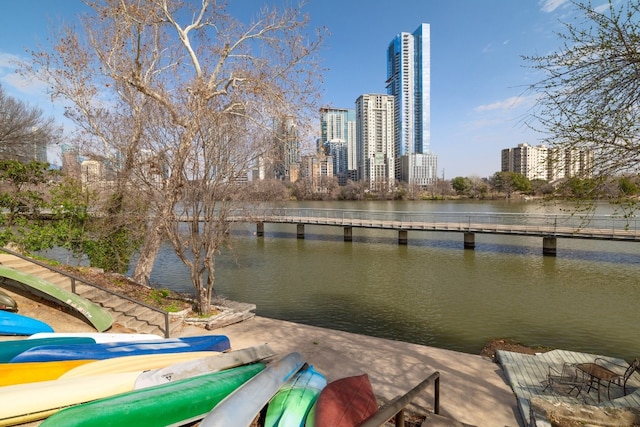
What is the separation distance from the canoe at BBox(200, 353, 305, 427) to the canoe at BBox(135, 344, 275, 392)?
552mm

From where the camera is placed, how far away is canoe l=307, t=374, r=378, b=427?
395cm

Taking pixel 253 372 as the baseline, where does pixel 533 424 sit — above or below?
below

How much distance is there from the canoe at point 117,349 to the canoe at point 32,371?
28 centimetres

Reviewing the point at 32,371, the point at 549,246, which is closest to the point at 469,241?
the point at 549,246

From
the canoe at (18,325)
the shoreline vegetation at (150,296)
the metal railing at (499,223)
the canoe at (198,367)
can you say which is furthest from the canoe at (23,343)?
the metal railing at (499,223)

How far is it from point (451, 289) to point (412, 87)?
6845 inches

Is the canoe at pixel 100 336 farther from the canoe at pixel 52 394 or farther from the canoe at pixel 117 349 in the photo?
the canoe at pixel 52 394

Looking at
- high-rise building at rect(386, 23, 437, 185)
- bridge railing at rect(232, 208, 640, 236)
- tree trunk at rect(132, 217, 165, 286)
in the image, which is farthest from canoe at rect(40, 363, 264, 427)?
high-rise building at rect(386, 23, 437, 185)

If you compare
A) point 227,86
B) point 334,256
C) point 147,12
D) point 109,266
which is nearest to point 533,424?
point 227,86

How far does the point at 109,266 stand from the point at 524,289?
60.5ft

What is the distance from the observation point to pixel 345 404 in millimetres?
4211

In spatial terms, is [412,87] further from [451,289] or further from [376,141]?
[451,289]

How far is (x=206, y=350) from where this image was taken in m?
6.47

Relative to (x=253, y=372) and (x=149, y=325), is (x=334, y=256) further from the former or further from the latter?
(x=253, y=372)
